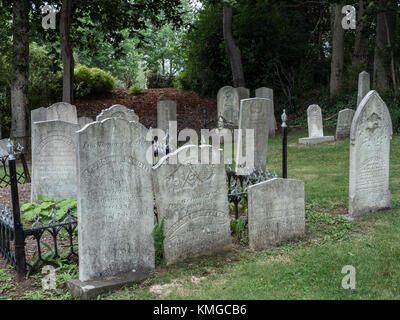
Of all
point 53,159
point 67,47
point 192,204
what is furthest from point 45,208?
point 67,47

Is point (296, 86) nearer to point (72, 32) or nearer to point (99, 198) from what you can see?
point (72, 32)

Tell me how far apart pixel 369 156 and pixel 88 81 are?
18462 millimetres

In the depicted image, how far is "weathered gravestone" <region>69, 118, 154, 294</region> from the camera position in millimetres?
4539

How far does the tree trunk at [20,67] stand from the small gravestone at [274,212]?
37.3ft

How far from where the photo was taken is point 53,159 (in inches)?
309

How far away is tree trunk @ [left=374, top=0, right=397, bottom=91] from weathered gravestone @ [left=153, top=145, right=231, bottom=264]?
1481cm

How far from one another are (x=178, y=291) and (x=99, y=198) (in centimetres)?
129

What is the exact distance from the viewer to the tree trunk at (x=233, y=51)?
20034 mm

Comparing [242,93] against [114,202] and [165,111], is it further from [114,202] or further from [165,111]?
[114,202]

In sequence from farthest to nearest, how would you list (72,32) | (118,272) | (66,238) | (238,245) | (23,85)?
(72,32)
(23,85)
(66,238)
(238,245)
(118,272)

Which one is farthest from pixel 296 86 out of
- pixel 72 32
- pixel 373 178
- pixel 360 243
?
pixel 360 243

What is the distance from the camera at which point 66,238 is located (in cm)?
631

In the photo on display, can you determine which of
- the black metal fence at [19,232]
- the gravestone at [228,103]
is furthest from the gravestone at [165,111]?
the black metal fence at [19,232]

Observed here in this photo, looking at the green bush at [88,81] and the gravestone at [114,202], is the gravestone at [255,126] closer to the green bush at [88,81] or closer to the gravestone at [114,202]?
the gravestone at [114,202]
